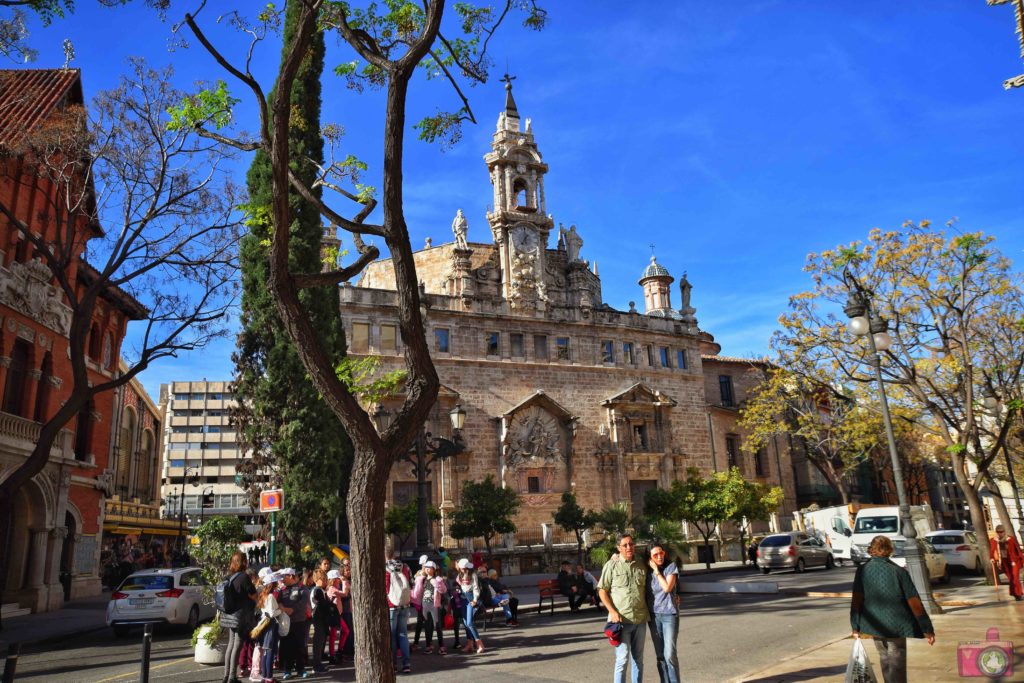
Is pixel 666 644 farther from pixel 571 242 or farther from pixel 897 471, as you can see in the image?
pixel 571 242

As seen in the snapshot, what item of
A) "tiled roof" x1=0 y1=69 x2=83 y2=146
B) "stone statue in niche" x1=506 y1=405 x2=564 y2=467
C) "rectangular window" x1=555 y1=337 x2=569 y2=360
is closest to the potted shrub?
"tiled roof" x1=0 y1=69 x2=83 y2=146

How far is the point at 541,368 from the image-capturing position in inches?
1423

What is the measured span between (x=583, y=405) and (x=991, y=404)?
20.0 meters

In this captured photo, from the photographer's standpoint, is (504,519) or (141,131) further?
(504,519)

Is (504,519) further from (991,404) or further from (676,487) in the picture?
(991,404)

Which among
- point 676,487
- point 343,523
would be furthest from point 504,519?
point 676,487

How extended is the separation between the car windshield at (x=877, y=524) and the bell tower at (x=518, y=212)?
17621mm

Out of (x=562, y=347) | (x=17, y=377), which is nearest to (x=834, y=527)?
(x=562, y=347)

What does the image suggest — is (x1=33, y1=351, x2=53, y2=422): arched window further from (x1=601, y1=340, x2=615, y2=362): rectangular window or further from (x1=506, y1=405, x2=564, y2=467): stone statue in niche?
(x1=601, y1=340, x2=615, y2=362): rectangular window

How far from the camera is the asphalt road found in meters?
9.42

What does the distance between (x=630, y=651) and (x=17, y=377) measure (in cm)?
1859

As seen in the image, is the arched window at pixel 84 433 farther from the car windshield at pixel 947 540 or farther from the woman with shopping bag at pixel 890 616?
the car windshield at pixel 947 540

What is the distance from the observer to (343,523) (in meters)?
22.0

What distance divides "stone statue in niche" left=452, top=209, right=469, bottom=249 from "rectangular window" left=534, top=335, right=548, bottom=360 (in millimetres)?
5784
